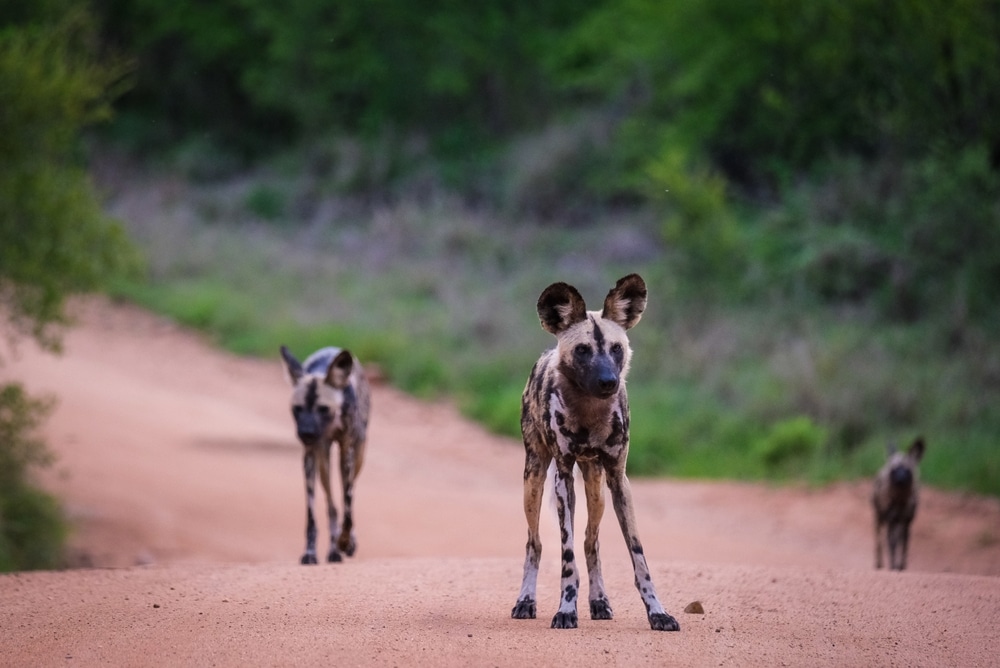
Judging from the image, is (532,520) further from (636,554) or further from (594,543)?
(636,554)

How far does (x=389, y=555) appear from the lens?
38.4 ft

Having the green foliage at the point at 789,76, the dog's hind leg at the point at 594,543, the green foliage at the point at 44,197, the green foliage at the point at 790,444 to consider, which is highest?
the green foliage at the point at 789,76

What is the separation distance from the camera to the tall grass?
15.5 meters

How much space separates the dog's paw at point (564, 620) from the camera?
18.4ft

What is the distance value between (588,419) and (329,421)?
11.8ft

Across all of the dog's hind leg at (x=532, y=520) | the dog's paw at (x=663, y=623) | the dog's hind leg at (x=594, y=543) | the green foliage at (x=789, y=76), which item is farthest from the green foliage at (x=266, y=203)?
the dog's paw at (x=663, y=623)

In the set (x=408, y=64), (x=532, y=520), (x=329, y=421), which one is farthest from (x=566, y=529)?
(x=408, y=64)

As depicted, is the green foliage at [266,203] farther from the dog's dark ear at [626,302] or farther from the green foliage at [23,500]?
the dog's dark ear at [626,302]

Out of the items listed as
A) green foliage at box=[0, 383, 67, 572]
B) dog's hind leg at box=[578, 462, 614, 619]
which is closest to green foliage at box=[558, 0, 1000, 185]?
green foliage at box=[0, 383, 67, 572]

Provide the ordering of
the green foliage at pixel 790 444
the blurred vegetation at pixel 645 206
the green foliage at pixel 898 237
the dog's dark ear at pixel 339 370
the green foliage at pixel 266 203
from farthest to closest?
the green foliage at pixel 266 203 < the green foliage at pixel 898 237 < the blurred vegetation at pixel 645 206 < the green foliage at pixel 790 444 < the dog's dark ear at pixel 339 370

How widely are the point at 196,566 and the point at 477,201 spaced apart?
1001 inches

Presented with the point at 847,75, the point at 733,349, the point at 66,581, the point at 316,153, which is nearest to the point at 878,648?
the point at 66,581

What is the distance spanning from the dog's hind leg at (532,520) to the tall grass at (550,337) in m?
8.43

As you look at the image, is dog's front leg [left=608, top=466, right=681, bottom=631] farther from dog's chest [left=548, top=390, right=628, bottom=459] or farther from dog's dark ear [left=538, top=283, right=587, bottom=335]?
dog's dark ear [left=538, top=283, right=587, bottom=335]
